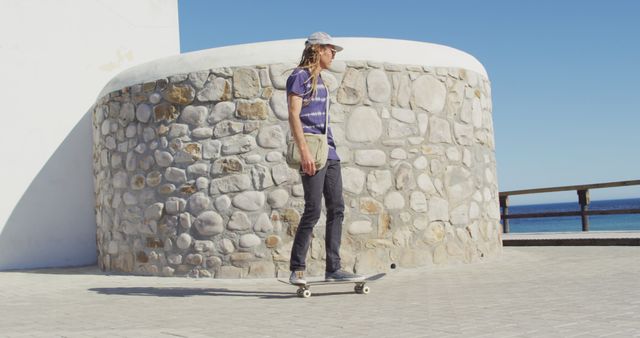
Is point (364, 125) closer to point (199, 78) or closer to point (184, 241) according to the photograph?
point (199, 78)

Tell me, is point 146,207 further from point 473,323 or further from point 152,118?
point 473,323

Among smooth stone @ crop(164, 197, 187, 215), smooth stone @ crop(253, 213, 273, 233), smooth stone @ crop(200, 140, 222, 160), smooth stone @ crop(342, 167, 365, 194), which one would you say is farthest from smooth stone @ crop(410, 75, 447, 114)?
smooth stone @ crop(164, 197, 187, 215)

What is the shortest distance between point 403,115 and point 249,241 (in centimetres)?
188

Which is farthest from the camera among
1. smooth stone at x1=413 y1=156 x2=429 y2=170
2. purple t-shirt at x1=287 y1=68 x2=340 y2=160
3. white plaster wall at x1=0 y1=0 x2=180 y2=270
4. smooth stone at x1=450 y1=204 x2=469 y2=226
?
white plaster wall at x1=0 y1=0 x2=180 y2=270

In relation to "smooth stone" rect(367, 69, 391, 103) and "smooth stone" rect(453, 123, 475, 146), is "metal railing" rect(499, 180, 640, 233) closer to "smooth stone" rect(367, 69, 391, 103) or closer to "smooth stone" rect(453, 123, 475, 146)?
"smooth stone" rect(453, 123, 475, 146)

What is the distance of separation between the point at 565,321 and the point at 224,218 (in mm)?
3770

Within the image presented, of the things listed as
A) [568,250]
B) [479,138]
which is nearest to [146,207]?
[479,138]

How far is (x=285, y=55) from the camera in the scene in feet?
21.8

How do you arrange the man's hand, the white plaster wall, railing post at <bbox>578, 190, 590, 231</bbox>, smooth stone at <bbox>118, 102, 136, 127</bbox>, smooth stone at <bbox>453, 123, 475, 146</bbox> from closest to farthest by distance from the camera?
the man's hand
smooth stone at <bbox>453, 123, 475, 146</bbox>
smooth stone at <bbox>118, 102, 136, 127</bbox>
the white plaster wall
railing post at <bbox>578, 190, 590, 231</bbox>

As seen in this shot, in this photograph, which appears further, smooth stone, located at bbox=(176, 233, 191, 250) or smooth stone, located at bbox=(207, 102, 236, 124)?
smooth stone, located at bbox=(176, 233, 191, 250)

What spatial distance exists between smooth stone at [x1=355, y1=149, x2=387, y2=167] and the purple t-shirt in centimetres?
142

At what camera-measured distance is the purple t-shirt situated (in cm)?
503

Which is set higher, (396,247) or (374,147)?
(374,147)

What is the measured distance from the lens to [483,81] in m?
7.82
